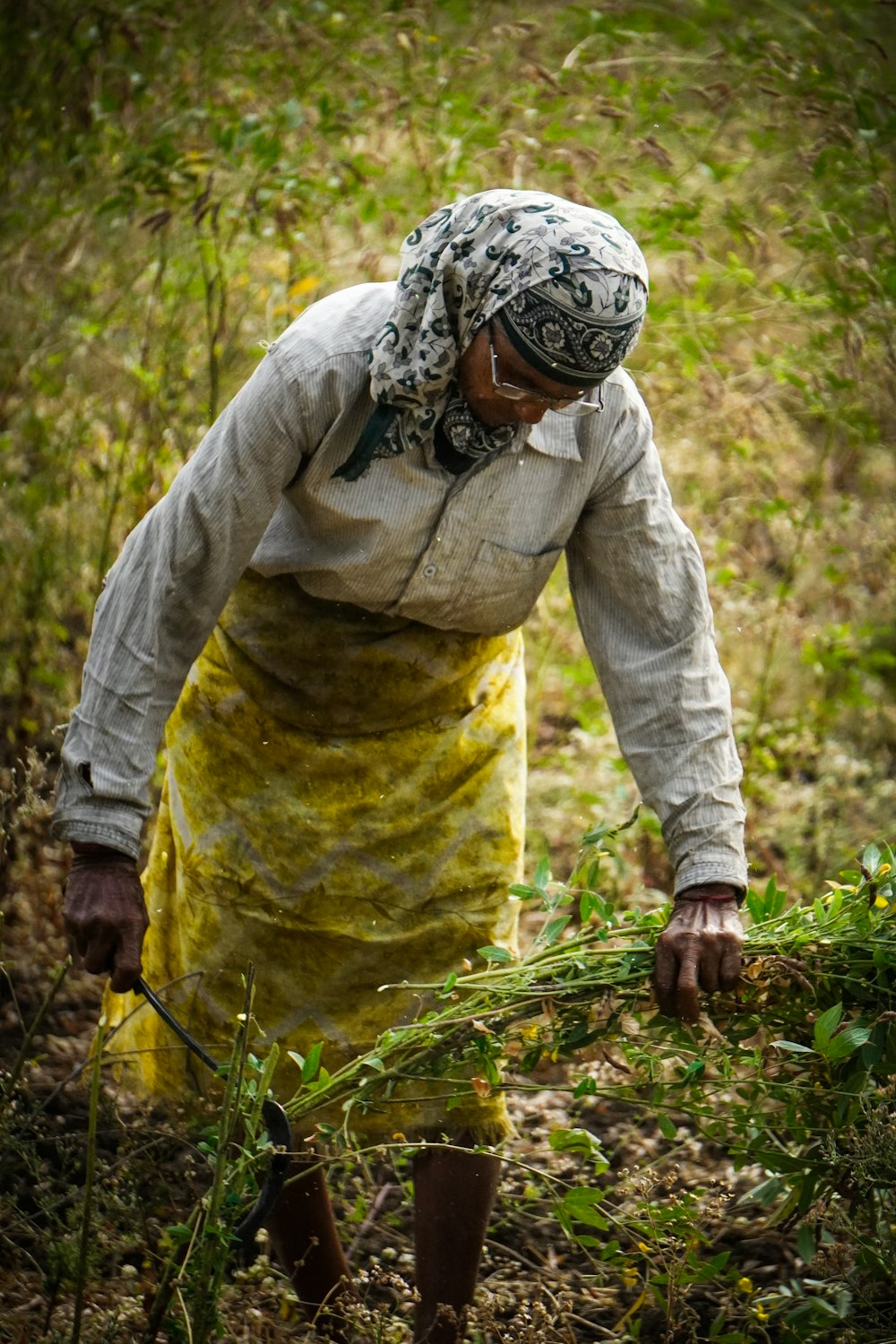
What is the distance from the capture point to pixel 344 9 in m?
3.92

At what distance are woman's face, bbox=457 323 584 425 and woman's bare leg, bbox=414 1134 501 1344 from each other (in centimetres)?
123

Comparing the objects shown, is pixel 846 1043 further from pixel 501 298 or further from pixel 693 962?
pixel 501 298

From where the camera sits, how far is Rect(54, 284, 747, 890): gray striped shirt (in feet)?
6.66

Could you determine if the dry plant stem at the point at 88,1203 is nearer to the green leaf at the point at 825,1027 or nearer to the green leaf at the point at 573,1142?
the green leaf at the point at 573,1142

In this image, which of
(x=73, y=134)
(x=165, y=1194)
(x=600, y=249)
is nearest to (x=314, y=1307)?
(x=165, y=1194)

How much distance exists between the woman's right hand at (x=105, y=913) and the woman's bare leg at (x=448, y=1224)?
677mm

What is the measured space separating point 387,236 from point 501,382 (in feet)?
6.95

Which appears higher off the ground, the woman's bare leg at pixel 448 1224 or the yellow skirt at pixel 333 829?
the yellow skirt at pixel 333 829

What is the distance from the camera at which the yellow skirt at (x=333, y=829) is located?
231 cm

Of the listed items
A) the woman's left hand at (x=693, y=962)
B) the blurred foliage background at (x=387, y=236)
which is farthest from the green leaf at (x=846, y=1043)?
the blurred foliage background at (x=387, y=236)

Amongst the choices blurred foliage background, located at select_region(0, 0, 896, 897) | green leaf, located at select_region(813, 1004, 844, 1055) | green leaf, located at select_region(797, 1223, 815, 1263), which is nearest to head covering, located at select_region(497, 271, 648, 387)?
green leaf, located at select_region(813, 1004, 844, 1055)

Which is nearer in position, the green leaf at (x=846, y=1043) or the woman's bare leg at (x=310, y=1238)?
the green leaf at (x=846, y=1043)

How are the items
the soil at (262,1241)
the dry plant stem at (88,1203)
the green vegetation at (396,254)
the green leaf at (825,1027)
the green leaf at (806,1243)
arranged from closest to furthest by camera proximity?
the dry plant stem at (88,1203), the green leaf at (825,1027), the green leaf at (806,1243), the soil at (262,1241), the green vegetation at (396,254)

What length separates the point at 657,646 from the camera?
2246 millimetres
